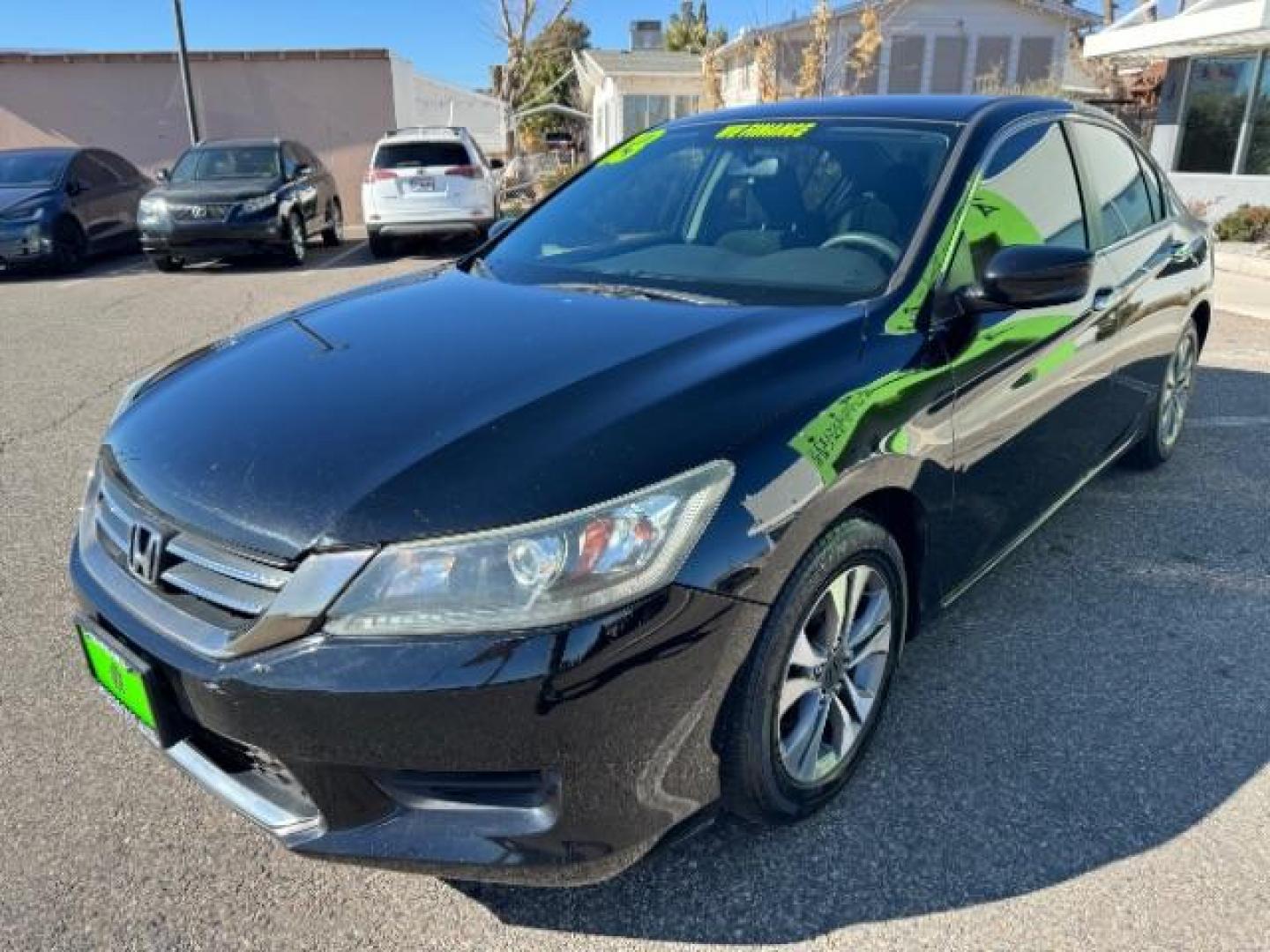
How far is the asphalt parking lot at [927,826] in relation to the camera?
2.02 meters

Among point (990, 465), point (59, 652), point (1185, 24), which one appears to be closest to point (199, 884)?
point (59, 652)

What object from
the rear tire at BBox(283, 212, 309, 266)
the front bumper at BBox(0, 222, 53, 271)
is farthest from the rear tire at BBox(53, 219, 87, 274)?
the rear tire at BBox(283, 212, 309, 266)

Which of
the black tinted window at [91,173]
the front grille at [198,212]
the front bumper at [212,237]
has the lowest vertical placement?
the front bumper at [212,237]

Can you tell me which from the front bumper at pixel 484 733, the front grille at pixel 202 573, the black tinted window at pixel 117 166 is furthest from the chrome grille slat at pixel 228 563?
the black tinted window at pixel 117 166

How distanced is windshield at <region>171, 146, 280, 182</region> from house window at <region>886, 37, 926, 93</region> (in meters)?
18.4

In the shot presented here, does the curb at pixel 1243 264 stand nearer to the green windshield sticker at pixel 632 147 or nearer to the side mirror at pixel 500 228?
the green windshield sticker at pixel 632 147

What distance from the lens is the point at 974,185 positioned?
8.98 ft

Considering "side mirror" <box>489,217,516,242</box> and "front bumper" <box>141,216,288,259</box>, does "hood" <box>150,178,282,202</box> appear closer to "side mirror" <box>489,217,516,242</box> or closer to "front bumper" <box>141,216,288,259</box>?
"front bumper" <box>141,216,288,259</box>

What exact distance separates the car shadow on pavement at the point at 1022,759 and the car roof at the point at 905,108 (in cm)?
162

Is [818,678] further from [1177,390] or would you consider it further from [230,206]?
[230,206]

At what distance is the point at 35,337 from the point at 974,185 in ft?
27.0

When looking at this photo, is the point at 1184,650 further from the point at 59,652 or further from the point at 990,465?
the point at 59,652

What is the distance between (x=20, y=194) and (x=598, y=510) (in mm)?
13080

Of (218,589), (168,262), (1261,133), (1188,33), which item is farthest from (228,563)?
(1261,133)
